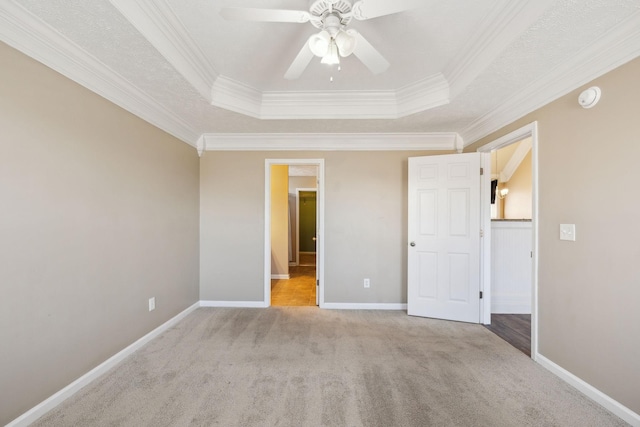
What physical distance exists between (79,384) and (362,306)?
114 inches

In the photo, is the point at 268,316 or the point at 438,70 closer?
the point at 438,70

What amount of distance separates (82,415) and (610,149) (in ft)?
12.4

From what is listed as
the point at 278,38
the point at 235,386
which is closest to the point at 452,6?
the point at 278,38

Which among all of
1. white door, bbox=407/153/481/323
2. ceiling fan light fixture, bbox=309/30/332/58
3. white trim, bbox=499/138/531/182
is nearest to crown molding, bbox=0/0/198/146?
ceiling fan light fixture, bbox=309/30/332/58

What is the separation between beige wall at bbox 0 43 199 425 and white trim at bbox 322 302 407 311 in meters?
2.06

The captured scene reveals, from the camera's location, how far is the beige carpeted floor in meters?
1.66

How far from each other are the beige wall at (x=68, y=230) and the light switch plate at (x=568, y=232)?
361 centimetres

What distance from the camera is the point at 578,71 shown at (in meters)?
1.90

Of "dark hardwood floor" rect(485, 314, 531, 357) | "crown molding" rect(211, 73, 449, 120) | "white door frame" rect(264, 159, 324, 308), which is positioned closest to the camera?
"dark hardwood floor" rect(485, 314, 531, 357)

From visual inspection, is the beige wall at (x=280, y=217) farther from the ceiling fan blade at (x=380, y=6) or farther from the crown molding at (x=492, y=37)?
the ceiling fan blade at (x=380, y=6)

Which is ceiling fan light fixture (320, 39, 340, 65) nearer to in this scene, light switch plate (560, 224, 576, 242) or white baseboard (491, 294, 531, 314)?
light switch plate (560, 224, 576, 242)

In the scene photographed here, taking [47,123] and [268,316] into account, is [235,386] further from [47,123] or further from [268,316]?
[47,123]

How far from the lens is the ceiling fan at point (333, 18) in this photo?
1.33 meters

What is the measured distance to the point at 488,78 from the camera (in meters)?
2.21
